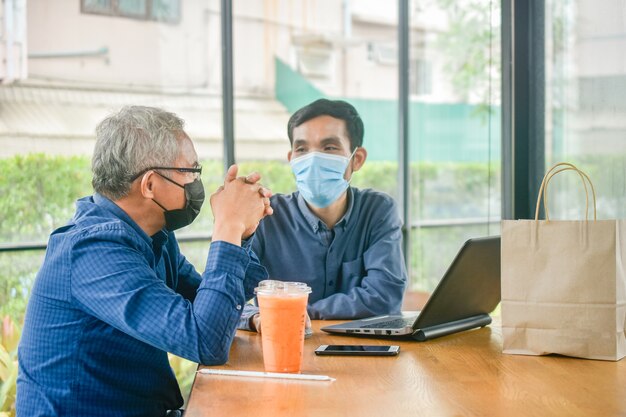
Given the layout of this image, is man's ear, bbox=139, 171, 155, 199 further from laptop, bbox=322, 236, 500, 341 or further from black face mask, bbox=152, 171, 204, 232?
laptop, bbox=322, 236, 500, 341

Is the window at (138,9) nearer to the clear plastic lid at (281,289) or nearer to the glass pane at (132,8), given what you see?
the glass pane at (132,8)

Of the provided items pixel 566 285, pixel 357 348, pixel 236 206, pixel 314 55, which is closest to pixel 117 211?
pixel 236 206

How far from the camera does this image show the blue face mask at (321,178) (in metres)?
2.33

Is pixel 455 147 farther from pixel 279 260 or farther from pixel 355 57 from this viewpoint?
pixel 279 260

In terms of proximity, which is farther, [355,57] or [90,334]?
[355,57]

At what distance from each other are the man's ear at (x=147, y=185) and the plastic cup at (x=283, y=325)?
14.8 inches

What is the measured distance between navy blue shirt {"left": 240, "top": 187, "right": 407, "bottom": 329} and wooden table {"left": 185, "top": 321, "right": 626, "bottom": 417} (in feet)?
1.99

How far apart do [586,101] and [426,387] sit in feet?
5.48

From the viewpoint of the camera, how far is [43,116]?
3.23 metres

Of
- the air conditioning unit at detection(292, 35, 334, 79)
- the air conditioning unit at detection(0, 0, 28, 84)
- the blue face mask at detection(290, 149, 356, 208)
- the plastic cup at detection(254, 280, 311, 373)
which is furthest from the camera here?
the air conditioning unit at detection(292, 35, 334, 79)

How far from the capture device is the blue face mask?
233 cm

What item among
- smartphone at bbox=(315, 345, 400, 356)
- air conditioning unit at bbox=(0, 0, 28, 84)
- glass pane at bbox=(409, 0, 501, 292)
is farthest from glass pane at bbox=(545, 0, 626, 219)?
air conditioning unit at bbox=(0, 0, 28, 84)

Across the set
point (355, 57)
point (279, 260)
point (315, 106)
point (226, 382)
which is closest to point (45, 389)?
point (226, 382)

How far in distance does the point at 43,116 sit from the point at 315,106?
1.44m
